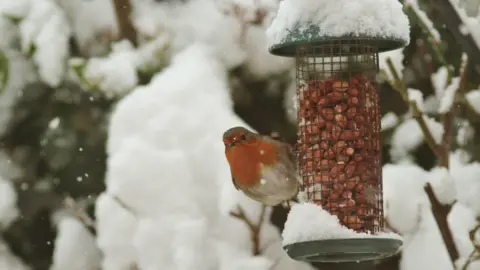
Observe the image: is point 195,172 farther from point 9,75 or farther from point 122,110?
point 9,75

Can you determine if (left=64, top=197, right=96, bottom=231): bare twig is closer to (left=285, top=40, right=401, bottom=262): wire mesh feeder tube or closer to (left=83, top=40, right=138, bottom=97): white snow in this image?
(left=83, top=40, right=138, bottom=97): white snow

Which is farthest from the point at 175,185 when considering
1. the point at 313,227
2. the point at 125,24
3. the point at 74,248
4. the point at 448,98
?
the point at 448,98

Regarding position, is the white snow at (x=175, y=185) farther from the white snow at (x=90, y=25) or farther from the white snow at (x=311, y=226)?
the white snow at (x=311, y=226)

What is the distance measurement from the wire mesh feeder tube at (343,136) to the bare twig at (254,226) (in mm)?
361

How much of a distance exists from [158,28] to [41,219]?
0.98m

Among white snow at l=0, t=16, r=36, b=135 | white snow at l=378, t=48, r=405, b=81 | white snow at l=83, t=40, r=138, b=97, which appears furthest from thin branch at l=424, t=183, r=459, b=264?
white snow at l=0, t=16, r=36, b=135

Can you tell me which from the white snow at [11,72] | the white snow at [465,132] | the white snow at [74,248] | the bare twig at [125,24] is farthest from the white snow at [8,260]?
the white snow at [465,132]

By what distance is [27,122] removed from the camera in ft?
12.5

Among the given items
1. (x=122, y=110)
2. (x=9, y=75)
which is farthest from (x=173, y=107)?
(x=9, y=75)

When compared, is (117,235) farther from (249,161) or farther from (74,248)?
(249,161)

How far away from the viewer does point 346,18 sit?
2387 millimetres

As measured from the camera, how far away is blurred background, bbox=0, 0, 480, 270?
127 inches

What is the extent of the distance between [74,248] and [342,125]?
1.42 m

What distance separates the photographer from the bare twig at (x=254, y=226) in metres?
3.05
